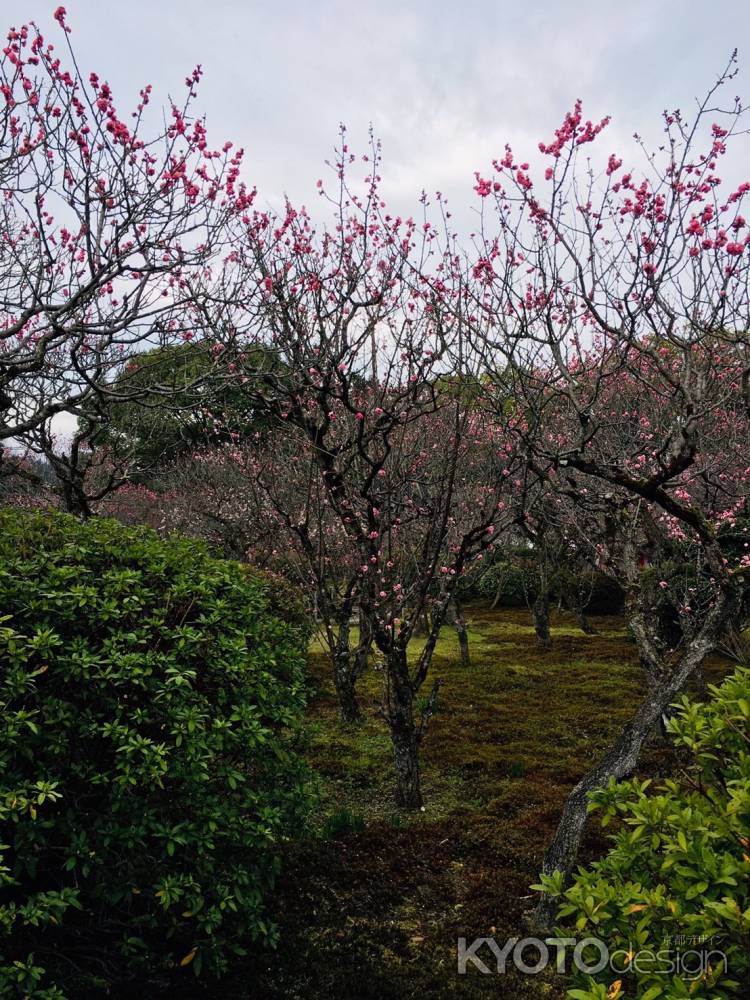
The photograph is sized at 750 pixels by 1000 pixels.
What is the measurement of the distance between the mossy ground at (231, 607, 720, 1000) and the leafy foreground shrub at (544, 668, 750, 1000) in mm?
2217

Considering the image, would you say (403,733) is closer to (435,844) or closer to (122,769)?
(435,844)

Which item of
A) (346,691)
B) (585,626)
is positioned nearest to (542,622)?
(585,626)

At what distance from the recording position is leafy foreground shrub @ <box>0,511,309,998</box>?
10.8 feet

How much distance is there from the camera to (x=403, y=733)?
6574 mm

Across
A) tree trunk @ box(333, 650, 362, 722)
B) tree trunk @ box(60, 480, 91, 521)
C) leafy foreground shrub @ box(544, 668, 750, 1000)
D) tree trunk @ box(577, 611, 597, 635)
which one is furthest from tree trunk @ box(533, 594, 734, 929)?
tree trunk @ box(577, 611, 597, 635)

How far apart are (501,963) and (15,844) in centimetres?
317

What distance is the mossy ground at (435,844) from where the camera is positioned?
164 inches

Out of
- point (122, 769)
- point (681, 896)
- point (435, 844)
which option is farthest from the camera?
point (435, 844)

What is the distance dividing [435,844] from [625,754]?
201 centimetres

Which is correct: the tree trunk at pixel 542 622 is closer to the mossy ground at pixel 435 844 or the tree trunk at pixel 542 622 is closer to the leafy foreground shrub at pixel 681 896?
the mossy ground at pixel 435 844

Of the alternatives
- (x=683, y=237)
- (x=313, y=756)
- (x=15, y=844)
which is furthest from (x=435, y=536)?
(x=15, y=844)

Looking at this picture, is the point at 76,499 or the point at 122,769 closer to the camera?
the point at 122,769

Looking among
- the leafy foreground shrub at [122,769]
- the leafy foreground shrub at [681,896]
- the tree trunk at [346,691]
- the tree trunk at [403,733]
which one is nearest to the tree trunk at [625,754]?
the tree trunk at [403,733]

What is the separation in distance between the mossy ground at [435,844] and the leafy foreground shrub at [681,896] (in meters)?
2.22
